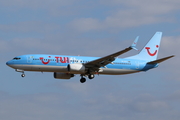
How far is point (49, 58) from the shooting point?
66625 mm

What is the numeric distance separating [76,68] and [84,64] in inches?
80.8

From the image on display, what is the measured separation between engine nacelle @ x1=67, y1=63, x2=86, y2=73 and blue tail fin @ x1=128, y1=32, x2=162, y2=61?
36.9ft

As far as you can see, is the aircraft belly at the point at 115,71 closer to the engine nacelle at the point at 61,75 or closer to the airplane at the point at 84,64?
the airplane at the point at 84,64

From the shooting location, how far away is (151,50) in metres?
78.1

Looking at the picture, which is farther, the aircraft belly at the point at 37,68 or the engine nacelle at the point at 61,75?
the engine nacelle at the point at 61,75

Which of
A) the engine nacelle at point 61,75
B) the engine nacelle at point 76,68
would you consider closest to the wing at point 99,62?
the engine nacelle at point 76,68

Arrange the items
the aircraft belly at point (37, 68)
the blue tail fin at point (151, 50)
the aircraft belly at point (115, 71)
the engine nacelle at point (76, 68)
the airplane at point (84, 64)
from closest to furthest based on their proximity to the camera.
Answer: the aircraft belly at point (37, 68) → the airplane at point (84, 64) → the engine nacelle at point (76, 68) → the aircraft belly at point (115, 71) → the blue tail fin at point (151, 50)

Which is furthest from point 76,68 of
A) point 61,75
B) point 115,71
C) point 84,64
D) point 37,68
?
point 115,71

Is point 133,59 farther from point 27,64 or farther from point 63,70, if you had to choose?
point 27,64

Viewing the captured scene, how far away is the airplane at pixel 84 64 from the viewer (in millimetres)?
65938

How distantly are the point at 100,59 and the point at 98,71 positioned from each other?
144 inches

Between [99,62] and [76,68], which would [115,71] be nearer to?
[99,62]

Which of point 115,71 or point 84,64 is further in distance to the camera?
point 115,71

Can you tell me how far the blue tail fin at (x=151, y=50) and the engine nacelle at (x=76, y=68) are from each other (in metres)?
11.2
